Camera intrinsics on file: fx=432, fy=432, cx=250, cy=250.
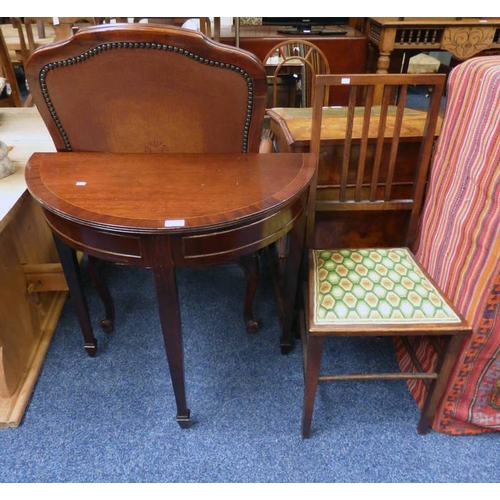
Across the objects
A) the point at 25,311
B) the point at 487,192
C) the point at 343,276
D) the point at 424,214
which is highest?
the point at 487,192

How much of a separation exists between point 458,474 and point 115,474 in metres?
0.98

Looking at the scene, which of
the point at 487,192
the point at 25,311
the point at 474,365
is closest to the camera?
the point at 487,192

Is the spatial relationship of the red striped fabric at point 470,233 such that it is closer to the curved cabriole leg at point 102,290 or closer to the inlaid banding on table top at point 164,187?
the inlaid banding on table top at point 164,187

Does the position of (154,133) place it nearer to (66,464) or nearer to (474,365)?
(66,464)

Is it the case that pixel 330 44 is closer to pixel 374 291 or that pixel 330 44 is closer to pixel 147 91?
pixel 147 91

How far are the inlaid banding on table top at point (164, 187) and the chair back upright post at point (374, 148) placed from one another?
0.57 feet

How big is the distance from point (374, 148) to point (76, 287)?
109 centimetres

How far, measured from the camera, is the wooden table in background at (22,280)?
1365mm

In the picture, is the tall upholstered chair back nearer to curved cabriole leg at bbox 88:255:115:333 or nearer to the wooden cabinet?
curved cabriole leg at bbox 88:255:115:333

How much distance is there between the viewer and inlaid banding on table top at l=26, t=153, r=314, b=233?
94 cm

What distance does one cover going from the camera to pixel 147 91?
1241 mm

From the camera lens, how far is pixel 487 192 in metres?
1.04

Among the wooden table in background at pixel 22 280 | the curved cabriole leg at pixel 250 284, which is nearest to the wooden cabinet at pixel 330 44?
the wooden table in background at pixel 22 280

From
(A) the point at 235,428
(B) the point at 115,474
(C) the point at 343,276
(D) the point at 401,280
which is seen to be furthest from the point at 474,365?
(B) the point at 115,474
